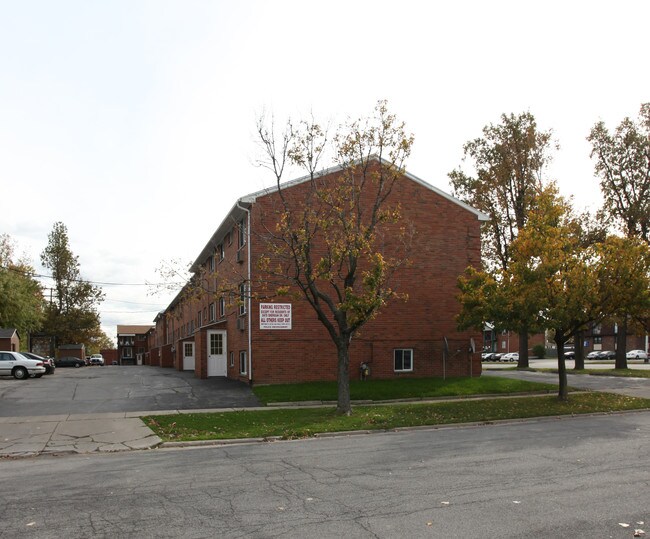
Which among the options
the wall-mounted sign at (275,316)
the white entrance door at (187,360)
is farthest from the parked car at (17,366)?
the wall-mounted sign at (275,316)

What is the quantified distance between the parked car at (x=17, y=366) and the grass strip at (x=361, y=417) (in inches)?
Answer: 821

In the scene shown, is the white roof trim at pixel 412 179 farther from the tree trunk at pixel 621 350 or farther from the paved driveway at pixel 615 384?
A: the tree trunk at pixel 621 350

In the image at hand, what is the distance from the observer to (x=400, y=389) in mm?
21938

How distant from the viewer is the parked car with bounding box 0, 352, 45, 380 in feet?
109

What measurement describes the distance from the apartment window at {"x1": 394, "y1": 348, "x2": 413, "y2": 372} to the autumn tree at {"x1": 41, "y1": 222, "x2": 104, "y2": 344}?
5310cm

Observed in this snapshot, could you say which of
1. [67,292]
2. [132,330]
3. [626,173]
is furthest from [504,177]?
[132,330]

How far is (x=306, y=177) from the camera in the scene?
78.7ft

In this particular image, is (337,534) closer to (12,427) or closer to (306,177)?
(12,427)

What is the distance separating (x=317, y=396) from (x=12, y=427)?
9586 mm

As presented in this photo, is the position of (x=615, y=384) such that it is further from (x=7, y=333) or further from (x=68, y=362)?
(x=68, y=362)

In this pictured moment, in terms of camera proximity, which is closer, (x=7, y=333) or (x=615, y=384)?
(x=615, y=384)

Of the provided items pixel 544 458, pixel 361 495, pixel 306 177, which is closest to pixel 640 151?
pixel 306 177

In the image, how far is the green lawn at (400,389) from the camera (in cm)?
2072

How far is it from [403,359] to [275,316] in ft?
20.2
